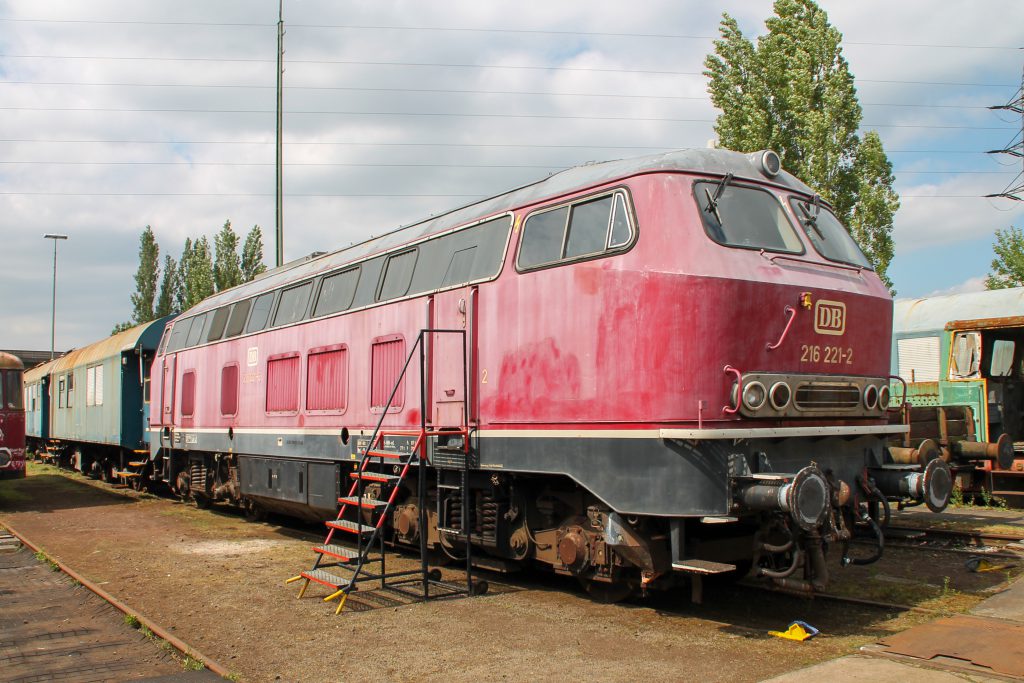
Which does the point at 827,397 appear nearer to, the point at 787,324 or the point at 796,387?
the point at 796,387

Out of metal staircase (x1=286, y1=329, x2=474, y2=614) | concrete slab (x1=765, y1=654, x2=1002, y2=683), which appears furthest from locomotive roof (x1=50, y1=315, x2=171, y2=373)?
concrete slab (x1=765, y1=654, x2=1002, y2=683)

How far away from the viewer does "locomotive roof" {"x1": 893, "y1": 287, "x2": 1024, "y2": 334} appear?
16.7 m

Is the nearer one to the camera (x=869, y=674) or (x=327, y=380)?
(x=869, y=674)

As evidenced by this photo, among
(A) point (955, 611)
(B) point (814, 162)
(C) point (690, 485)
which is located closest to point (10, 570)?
(C) point (690, 485)

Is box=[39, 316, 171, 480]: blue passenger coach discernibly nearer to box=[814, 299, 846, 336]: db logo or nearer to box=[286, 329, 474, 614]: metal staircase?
box=[286, 329, 474, 614]: metal staircase

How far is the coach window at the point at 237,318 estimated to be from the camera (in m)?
14.0

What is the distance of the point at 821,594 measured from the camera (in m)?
8.00

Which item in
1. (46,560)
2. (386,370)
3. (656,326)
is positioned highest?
(656,326)

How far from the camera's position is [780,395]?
22.3ft

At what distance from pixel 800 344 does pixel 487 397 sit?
2884 mm

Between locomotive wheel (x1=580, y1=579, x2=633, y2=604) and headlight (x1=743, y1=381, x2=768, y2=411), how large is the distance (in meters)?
2.06

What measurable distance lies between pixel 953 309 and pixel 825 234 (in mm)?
11744

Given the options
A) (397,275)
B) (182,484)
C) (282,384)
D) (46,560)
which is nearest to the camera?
(397,275)

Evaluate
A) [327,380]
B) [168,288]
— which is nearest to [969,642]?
[327,380]
